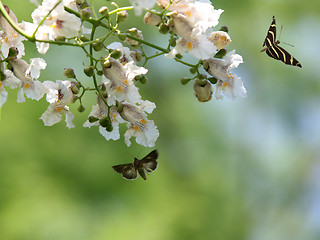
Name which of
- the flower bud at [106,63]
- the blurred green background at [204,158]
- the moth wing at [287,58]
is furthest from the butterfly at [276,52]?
the blurred green background at [204,158]

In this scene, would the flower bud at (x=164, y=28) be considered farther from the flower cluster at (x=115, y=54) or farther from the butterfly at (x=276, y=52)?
the butterfly at (x=276, y=52)

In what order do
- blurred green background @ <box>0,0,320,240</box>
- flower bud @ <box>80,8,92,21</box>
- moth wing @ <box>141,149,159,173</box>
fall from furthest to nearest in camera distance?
blurred green background @ <box>0,0,320,240</box> → moth wing @ <box>141,149,159,173</box> → flower bud @ <box>80,8,92,21</box>

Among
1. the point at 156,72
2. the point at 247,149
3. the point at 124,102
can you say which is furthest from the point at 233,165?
the point at 124,102

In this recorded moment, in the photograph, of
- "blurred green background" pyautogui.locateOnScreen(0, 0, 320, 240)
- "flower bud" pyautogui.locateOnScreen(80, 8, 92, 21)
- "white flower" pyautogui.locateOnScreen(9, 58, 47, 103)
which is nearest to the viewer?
"flower bud" pyautogui.locateOnScreen(80, 8, 92, 21)

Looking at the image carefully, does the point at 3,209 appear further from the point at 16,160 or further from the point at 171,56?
the point at 171,56

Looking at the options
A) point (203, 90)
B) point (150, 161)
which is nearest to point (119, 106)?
point (203, 90)

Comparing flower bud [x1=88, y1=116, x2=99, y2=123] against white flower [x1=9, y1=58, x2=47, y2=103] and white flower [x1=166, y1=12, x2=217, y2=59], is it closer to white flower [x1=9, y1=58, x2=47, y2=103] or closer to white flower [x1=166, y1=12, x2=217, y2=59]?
white flower [x1=9, y1=58, x2=47, y2=103]

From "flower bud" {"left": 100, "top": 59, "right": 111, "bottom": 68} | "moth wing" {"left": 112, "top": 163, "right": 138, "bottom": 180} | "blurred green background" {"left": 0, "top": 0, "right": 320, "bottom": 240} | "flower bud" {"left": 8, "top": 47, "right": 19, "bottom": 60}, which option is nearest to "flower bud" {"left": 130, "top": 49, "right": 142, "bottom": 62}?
"flower bud" {"left": 100, "top": 59, "right": 111, "bottom": 68}
